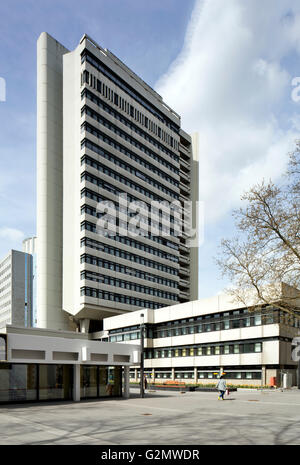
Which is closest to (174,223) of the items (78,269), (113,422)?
(78,269)

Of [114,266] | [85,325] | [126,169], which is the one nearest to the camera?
[114,266]

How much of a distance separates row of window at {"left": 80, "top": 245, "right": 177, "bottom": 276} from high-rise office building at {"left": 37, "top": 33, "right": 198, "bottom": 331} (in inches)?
7.7

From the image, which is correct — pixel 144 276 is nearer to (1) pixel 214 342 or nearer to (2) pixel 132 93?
(1) pixel 214 342

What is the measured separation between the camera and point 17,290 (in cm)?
15312

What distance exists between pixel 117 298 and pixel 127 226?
14.1m

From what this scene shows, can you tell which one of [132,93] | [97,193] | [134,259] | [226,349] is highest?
[132,93]

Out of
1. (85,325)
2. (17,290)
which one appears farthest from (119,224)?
(17,290)

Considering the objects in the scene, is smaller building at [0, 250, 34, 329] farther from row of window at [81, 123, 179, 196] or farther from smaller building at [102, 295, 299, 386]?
smaller building at [102, 295, 299, 386]

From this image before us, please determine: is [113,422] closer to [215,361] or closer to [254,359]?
[254,359]

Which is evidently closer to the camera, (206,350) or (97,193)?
(206,350)

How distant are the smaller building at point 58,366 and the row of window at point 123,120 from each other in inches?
2171

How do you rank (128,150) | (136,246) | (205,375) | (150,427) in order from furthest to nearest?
1. (128,150)
2. (136,246)
3. (205,375)
4. (150,427)

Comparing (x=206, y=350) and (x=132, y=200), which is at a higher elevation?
(x=132, y=200)

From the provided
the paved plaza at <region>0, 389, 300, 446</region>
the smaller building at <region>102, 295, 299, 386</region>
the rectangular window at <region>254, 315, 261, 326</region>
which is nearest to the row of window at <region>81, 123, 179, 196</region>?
the smaller building at <region>102, 295, 299, 386</region>
